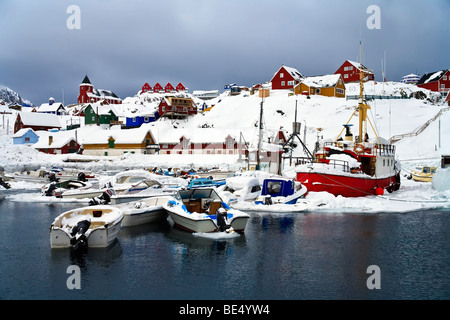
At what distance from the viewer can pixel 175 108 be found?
100438 millimetres

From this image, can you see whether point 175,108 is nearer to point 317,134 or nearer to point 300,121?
point 300,121

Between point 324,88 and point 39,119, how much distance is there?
252 feet

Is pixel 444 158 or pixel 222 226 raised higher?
pixel 444 158

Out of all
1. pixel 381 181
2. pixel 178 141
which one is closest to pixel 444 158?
pixel 381 181

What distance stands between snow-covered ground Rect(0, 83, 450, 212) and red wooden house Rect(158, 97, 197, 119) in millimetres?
3226

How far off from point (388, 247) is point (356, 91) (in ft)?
284

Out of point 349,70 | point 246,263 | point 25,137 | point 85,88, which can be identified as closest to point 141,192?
point 246,263

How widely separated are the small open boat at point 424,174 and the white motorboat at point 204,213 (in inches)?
1208

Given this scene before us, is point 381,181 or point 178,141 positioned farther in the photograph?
point 178,141

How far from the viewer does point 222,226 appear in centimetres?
1869

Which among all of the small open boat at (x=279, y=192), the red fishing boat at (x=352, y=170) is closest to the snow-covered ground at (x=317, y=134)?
the small open boat at (x=279, y=192)

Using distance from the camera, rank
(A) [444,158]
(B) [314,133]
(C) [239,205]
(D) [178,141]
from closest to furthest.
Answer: (C) [239,205]
(A) [444,158]
(B) [314,133]
(D) [178,141]

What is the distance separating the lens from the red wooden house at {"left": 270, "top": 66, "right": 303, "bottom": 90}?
103 meters
